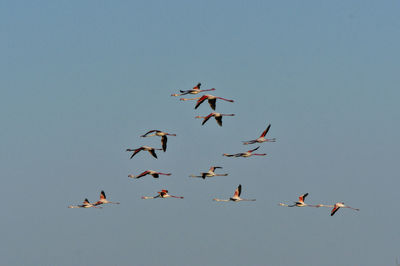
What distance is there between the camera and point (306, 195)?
13450cm

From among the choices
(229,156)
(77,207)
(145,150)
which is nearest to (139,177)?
(145,150)

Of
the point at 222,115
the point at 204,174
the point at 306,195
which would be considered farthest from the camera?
the point at 306,195

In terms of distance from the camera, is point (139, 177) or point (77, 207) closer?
point (139, 177)

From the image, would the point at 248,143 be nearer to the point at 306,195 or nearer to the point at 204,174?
the point at 204,174

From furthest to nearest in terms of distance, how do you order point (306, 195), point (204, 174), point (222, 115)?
point (306, 195) < point (204, 174) < point (222, 115)

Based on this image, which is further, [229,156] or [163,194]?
[163,194]

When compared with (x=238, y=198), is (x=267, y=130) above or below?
above

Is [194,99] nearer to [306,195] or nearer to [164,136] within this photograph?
[164,136]

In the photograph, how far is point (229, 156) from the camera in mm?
118812

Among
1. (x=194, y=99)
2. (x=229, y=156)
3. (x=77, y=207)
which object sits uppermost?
(x=194, y=99)

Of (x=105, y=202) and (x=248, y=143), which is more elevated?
(x=248, y=143)

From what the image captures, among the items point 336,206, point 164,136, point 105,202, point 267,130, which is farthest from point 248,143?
point 105,202

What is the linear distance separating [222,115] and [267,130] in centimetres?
934

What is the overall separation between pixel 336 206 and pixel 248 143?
759 inches
